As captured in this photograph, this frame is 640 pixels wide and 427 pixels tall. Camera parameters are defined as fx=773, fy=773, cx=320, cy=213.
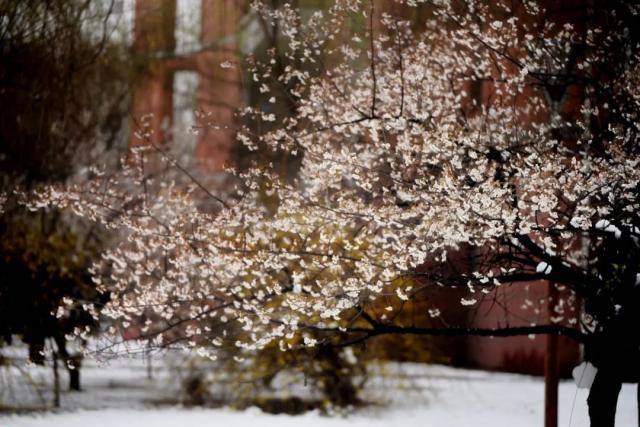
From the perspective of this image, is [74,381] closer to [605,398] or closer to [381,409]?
[381,409]

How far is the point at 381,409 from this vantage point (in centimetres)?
1356

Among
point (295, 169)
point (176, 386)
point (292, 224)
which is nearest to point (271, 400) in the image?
point (176, 386)

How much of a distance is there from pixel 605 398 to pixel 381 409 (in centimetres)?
618

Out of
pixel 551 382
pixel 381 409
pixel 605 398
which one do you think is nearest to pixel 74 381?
pixel 381 409

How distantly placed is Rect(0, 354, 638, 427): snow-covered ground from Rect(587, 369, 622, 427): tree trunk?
15.4ft

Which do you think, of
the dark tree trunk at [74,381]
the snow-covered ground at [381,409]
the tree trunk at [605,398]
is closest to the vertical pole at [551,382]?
the tree trunk at [605,398]

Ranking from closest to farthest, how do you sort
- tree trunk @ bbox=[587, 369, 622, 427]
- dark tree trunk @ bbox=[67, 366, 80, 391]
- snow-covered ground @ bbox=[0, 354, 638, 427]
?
tree trunk @ bbox=[587, 369, 622, 427], snow-covered ground @ bbox=[0, 354, 638, 427], dark tree trunk @ bbox=[67, 366, 80, 391]

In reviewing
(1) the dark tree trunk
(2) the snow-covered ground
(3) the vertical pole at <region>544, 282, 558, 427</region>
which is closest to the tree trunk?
(3) the vertical pole at <region>544, 282, 558, 427</region>

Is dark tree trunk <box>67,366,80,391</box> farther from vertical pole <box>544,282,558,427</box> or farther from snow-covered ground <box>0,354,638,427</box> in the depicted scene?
vertical pole <box>544,282,558,427</box>

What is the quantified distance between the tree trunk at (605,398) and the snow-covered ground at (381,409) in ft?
15.4

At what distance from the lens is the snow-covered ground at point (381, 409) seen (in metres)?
12.8

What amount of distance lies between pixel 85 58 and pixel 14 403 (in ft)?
24.1

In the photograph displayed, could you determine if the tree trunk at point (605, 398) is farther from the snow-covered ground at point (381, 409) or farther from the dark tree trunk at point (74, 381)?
the dark tree trunk at point (74, 381)

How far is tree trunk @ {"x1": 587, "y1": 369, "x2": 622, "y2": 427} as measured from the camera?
7825mm
